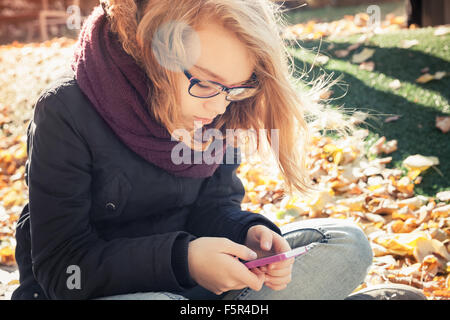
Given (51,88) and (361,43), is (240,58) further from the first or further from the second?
(361,43)

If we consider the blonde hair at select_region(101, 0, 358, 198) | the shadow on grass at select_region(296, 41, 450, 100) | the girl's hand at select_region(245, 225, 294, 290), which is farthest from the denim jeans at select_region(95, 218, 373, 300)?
the shadow on grass at select_region(296, 41, 450, 100)

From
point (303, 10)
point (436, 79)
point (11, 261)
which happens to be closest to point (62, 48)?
point (303, 10)

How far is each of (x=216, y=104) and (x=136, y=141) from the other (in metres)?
0.24

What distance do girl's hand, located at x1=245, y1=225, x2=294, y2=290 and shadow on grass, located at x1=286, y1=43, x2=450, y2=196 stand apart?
1.00 meters

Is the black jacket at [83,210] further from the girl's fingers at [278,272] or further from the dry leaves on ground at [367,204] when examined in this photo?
the dry leaves on ground at [367,204]

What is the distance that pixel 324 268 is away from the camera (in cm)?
139

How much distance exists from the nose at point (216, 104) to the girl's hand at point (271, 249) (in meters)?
0.37

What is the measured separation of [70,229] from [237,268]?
0.44 m

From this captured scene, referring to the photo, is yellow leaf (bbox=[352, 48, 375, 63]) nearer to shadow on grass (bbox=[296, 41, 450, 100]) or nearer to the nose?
shadow on grass (bbox=[296, 41, 450, 100])

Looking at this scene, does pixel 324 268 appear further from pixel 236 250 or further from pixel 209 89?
pixel 209 89

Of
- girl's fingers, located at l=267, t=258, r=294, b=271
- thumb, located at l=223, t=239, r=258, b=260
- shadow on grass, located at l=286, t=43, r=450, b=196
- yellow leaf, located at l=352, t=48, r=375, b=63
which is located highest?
yellow leaf, located at l=352, t=48, r=375, b=63

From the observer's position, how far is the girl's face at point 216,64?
3.68ft

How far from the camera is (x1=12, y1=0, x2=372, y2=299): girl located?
1124mm

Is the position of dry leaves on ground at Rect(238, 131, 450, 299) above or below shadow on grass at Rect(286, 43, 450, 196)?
below
